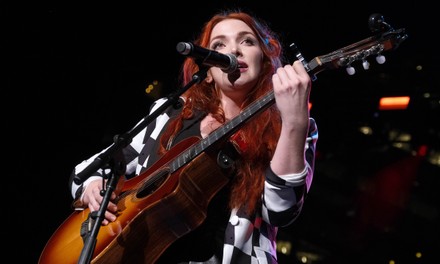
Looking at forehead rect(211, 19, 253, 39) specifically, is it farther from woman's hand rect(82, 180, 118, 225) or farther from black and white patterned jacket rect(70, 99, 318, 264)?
woman's hand rect(82, 180, 118, 225)

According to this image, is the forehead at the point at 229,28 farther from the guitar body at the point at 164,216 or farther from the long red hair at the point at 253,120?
the guitar body at the point at 164,216

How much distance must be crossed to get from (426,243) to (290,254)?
6.38 feet

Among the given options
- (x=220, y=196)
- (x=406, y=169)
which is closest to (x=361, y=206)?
(x=406, y=169)

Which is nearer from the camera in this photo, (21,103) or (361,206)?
(21,103)

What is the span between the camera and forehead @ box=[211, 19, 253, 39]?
2.58 meters

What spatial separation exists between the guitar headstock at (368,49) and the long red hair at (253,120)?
1.23 ft

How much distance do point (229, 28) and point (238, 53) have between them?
0.74 feet

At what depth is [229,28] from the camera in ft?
8.55

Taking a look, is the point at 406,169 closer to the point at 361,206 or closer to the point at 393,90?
the point at 361,206

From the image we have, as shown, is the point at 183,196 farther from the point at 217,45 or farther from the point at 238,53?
the point at 217,45

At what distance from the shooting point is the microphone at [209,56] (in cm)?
193

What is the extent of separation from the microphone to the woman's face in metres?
0.16

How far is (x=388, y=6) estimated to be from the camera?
168 inches

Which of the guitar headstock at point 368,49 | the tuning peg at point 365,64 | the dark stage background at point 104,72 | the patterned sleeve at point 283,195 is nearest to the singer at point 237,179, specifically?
the patterned sleeve at point 283,195
